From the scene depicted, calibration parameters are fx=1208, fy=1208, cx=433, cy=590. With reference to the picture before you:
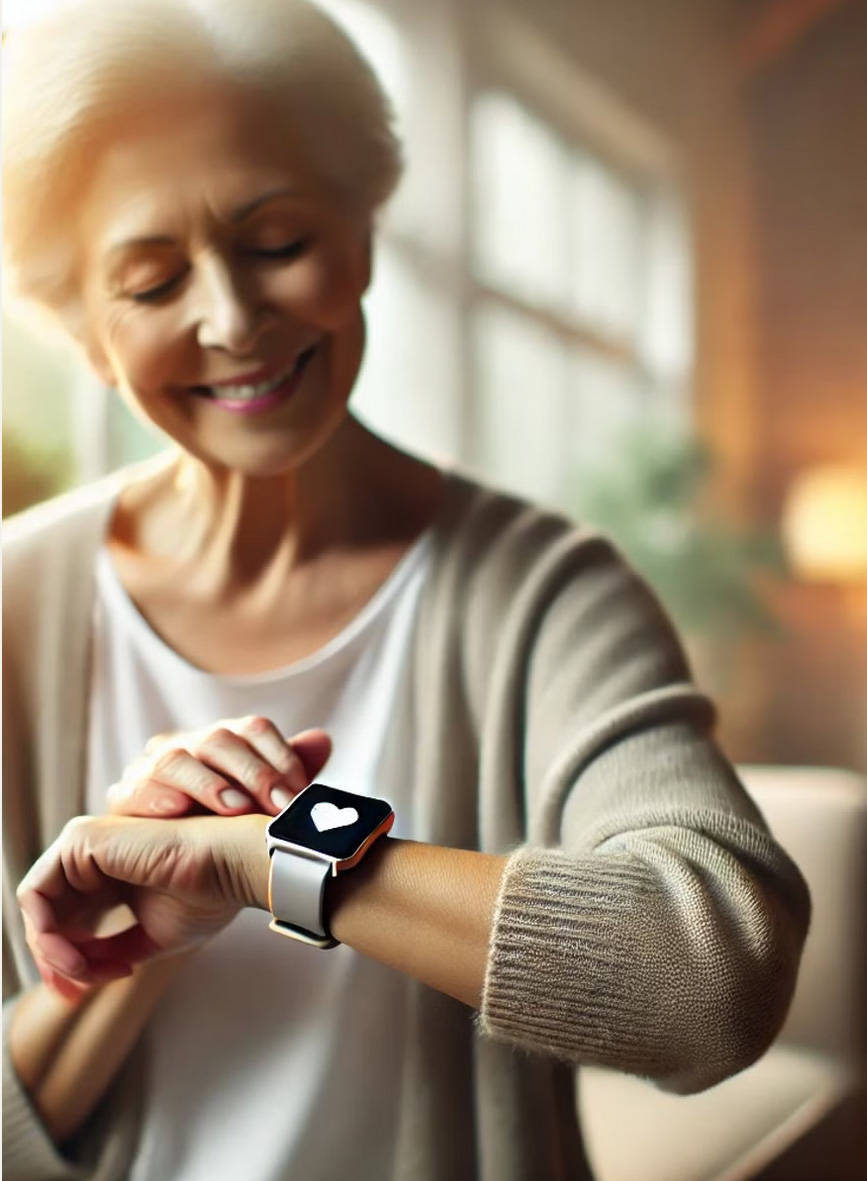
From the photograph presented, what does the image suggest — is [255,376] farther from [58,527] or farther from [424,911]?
[424,911]

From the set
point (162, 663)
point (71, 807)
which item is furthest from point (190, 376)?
point (71, 807)

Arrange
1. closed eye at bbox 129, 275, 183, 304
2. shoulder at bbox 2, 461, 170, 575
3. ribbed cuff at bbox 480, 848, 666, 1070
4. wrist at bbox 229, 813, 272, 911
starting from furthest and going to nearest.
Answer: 1. shoulder at bbox 2, 461, 170, 575
2. closed eye at bbox 129, 275, 183, 304
3. wrist at bbox 229, 813, 272, 911
4. ribbed cuff at bbox 480, 848, 666, 1070

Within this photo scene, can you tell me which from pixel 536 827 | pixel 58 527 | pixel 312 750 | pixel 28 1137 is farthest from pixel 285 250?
pixel 28 1137

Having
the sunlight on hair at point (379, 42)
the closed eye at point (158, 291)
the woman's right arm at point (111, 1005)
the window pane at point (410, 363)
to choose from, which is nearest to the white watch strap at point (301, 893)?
the woman's right arm at point (111, 1005)

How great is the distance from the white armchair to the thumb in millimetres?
392

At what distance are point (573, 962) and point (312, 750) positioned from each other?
33 centimetres

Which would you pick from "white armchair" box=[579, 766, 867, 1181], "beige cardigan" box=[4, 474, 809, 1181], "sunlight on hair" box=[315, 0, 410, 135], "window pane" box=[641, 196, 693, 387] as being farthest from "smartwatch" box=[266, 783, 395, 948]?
"sunlight on hair" box=[315, 0, 410, 135]

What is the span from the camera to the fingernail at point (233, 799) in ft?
3.68

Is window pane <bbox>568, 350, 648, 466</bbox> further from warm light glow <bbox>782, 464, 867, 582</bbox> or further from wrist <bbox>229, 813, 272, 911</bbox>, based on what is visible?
wrist <bbox>229, 813, 272, 911</bbox>

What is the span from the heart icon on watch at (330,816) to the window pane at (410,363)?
38 centimetres

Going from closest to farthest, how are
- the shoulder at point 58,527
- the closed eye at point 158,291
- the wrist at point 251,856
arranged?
the wrist at point 251,856 < the closed eye at point 158,291 < the shoulder at point 58,527

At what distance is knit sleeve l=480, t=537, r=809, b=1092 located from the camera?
3.27ft

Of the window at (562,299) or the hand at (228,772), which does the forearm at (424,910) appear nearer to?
the hand at (228,772)

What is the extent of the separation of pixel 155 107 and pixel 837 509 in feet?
2.61
